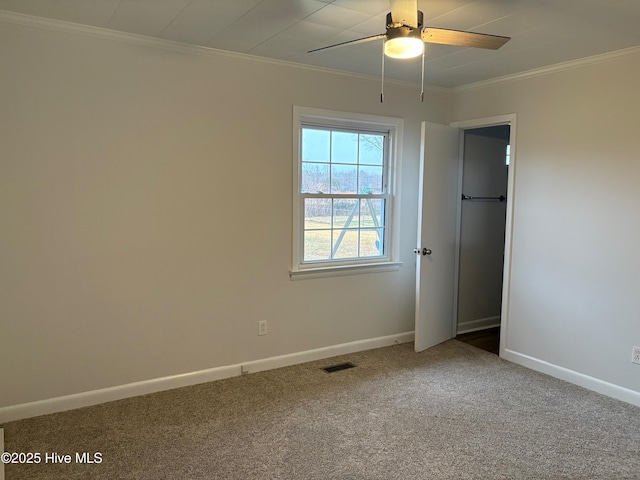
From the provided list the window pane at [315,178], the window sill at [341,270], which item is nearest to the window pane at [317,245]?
the window sill at [341,270]

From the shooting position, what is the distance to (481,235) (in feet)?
15.5

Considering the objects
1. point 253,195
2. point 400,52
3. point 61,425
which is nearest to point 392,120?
point 253,195

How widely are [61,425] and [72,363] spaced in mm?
372

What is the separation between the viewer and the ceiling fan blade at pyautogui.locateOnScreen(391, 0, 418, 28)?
6.39 feet

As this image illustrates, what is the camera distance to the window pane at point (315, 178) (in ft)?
12.3

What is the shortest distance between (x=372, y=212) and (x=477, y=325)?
179 cm

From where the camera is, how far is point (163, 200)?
3.10m

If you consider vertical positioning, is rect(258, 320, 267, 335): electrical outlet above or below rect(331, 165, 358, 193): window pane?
below

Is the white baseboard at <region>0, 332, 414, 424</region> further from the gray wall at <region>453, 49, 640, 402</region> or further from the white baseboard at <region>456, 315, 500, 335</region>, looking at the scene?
the gray wall at <region>453, 49, 640, 402</region>

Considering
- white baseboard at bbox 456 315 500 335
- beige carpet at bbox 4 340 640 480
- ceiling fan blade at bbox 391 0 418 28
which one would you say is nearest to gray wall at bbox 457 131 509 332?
white baseboard at bbox 456 315 500 335

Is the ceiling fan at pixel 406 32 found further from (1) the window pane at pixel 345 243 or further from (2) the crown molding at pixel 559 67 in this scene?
(1) the window pane at pixel 345 243

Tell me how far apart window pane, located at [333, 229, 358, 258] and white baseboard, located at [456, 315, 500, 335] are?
1515mm

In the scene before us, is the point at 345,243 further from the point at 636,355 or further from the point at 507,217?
the point at 636,355

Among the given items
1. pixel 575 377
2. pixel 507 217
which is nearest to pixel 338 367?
pixel 575 377
